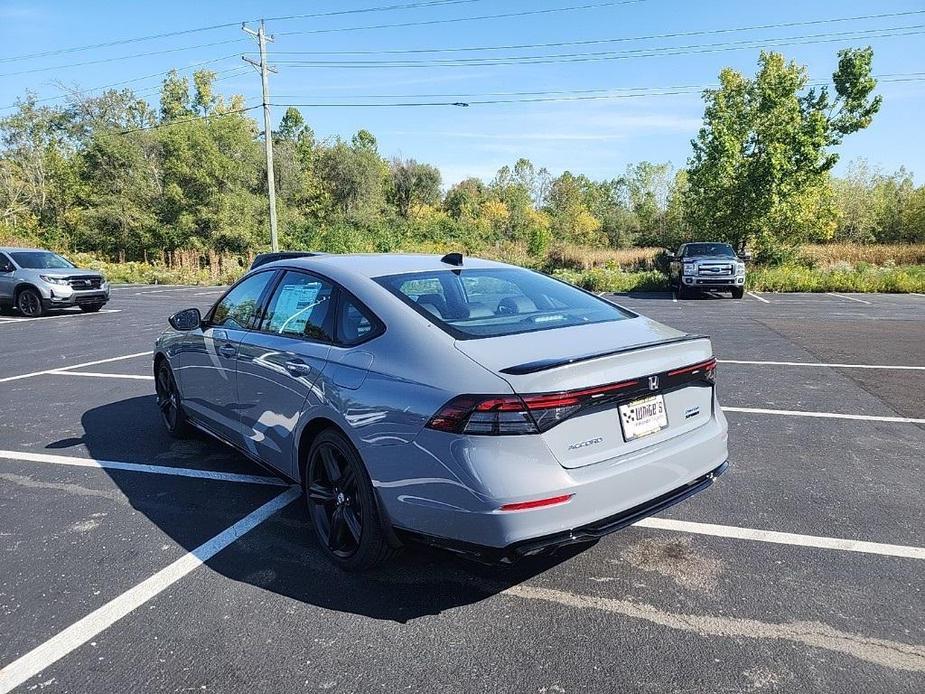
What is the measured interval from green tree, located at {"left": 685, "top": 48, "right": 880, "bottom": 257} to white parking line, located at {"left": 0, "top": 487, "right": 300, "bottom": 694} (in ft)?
96.4

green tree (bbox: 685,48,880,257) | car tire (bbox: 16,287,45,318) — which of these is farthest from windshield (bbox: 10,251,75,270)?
green tree (bbox: 685,48,880,257)

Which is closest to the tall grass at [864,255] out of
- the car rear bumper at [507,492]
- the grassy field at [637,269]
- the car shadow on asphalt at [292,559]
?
the grassy field at [637,269]

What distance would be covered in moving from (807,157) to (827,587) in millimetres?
29935

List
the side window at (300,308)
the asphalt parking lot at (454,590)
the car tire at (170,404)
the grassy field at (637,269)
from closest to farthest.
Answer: the asphalt parking lot at (454,590), the side window at (300,308), the car tire at (170,404), the grassy field at (637,269)

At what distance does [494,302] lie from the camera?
3.49m

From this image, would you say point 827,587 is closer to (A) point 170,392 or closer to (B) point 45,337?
(A) point 170,392

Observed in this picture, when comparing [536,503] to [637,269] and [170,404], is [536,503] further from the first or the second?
[637,269]

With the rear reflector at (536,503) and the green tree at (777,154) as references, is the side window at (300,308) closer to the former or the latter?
the rear reflector at (536,503)

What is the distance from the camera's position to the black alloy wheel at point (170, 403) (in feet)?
17.1

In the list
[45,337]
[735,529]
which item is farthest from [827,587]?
[45,337]

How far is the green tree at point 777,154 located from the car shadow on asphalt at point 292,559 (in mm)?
28880

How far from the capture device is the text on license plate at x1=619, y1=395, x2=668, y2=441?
8.86 feet

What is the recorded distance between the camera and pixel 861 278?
76.7 ft

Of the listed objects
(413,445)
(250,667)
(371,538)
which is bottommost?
(250,667)
